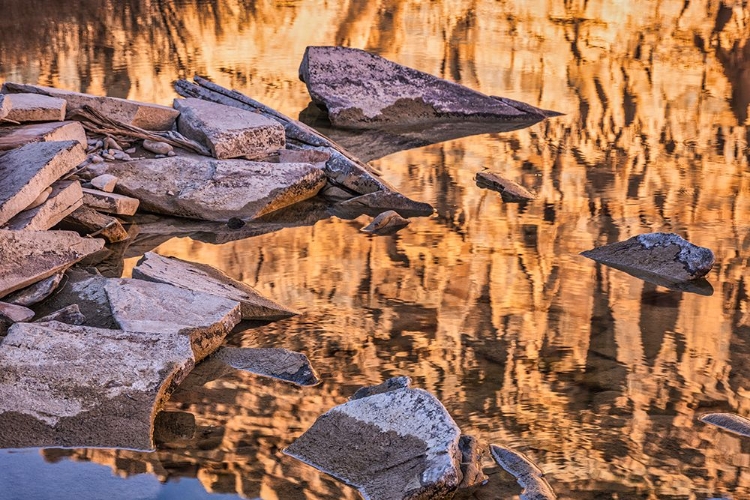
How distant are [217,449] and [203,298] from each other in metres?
0.98

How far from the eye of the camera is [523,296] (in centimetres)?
467

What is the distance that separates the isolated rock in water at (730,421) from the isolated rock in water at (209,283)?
1.73 m

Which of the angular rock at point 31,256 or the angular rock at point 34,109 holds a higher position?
the angular rock at point 34,109

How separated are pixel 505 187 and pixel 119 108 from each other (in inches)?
93.8

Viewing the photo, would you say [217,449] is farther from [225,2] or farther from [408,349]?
[225,2]

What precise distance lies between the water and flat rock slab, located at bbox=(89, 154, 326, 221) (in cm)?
35

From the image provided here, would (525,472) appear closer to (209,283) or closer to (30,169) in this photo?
(209,283)

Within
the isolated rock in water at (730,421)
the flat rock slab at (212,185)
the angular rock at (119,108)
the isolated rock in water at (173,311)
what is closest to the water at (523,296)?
the isolated rock in water at (730,421)

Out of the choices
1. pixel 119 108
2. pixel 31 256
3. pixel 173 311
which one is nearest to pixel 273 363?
pixel 173 311

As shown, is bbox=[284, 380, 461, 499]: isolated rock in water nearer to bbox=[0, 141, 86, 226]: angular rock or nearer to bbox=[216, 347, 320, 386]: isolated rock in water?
bbox=[216, 347, 320, 386]: isolated rock in water

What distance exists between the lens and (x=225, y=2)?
13867 mm

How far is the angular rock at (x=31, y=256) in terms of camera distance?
14.2ft

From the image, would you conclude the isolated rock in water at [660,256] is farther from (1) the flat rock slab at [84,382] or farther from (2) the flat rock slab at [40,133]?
(2) the flat rock slab at [40,133]

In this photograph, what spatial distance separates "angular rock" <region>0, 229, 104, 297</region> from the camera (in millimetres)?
4324
